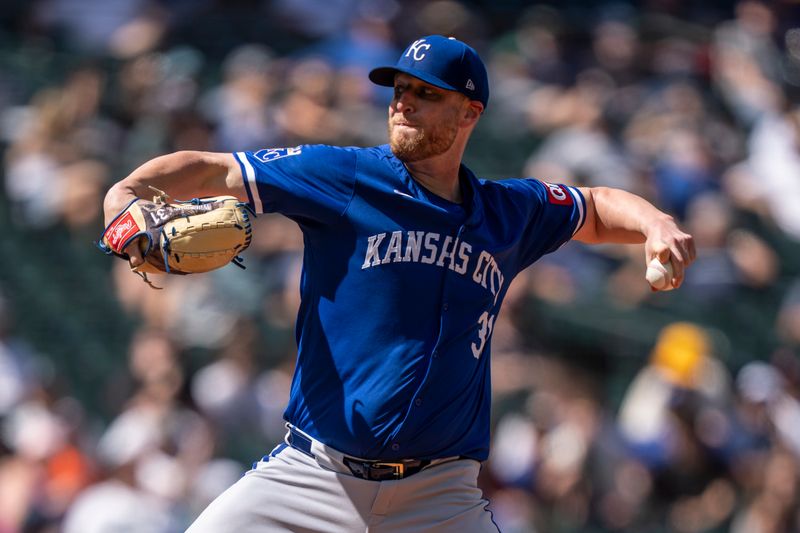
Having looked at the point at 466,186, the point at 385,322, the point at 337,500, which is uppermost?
the point at 466,186

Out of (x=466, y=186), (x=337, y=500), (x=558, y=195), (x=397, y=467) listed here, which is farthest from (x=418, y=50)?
(x=337, y=500)

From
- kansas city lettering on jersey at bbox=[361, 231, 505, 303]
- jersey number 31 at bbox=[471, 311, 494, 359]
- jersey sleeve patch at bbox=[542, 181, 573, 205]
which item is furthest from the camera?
jersey sleeve patch at bbox=[542, 181, 573, 205]

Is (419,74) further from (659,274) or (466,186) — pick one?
(659,274)

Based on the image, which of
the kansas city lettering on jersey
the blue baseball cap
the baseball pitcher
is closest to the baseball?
the baseball pitcher

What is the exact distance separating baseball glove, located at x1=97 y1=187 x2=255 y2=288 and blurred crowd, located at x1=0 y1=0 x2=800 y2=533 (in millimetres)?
3585

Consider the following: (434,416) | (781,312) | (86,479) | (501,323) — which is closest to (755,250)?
(781,312)

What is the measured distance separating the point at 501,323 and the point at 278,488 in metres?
4.33

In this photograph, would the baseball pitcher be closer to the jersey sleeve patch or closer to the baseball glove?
the baseball glove

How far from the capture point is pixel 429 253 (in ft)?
11.4

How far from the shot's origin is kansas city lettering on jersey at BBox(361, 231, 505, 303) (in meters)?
3.43

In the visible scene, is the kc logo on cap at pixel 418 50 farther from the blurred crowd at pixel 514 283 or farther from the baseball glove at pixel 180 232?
the blurred crowd at pixel 514 283

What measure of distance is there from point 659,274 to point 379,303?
0.75 m

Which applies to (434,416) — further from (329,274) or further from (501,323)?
(501,323)

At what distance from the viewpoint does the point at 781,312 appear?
28.1 feet
